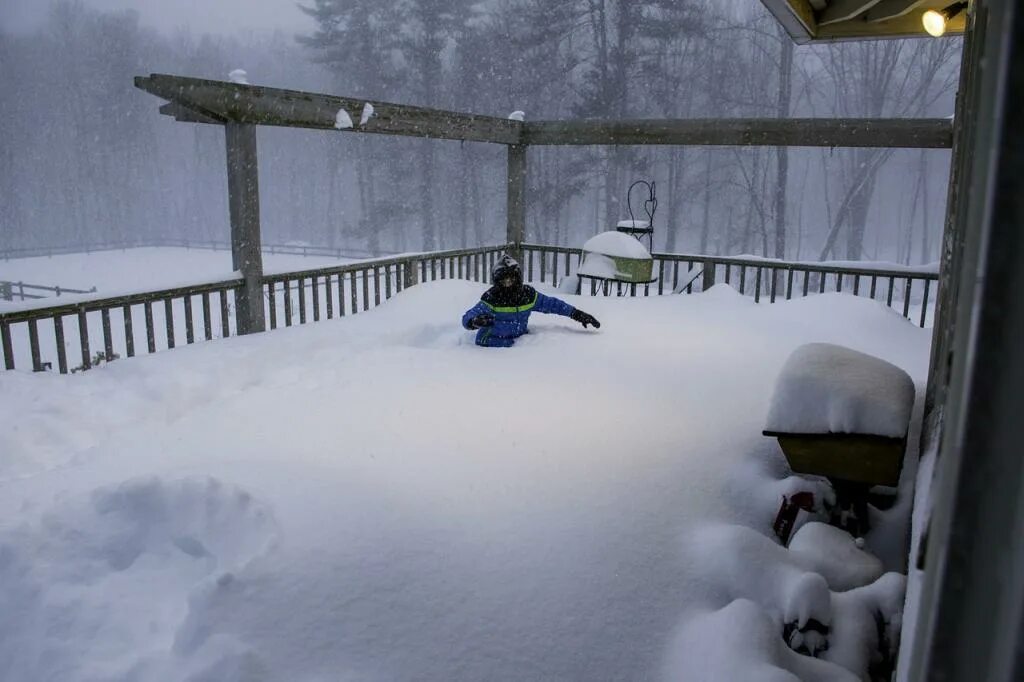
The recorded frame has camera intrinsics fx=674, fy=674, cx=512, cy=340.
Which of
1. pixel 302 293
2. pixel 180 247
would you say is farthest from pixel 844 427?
pixel 180 247

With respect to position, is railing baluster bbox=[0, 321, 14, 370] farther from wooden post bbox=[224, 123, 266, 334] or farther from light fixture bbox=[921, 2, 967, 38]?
light fixture bbox=[921, 2, 967, 38]

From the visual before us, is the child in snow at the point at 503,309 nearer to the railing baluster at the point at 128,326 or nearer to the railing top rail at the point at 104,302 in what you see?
the railing top rail at the point at 104,302

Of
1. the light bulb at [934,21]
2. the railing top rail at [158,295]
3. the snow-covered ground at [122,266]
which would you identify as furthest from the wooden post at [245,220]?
the snow-covered ground at [122,266]

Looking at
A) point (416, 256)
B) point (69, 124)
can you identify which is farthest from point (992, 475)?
point (69, 124)

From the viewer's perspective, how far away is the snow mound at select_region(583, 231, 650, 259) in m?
9.01

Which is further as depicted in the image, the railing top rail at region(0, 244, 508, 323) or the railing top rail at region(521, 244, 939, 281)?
the railing top rail at region(521, 244, 939, 281)

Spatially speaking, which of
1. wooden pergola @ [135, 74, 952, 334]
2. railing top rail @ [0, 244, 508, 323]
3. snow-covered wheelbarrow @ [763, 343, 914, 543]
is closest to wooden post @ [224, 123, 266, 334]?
wooden pergola @ [135, 74, 952, 334]

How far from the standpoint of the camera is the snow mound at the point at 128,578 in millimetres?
2162

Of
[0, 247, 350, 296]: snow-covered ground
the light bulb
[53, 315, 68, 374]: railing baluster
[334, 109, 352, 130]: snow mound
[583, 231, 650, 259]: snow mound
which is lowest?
[0, 247, 350, 296]: snow-covered ground

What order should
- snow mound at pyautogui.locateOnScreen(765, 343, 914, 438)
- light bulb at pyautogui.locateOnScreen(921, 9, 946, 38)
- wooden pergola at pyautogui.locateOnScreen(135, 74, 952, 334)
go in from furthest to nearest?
wooden pergola at pyautogui.locateOnScreen(135, 74, 952, 334) < light bulb at pyautogui.locateOnScreen(921, 9, 946, 38) < snow mound at pyautogui.locateOnScreen(765, 343, 914, 438)

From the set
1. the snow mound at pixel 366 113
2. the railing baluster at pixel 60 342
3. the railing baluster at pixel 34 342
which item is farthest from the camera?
the snow mound at pixel 366 113

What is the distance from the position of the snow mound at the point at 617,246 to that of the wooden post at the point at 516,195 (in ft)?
5.31

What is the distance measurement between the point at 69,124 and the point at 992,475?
49.1 metres

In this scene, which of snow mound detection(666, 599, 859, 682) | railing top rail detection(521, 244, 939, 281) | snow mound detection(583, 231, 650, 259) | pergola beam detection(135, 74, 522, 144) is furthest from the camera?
snow mound detection(583, 231, 650, 259)
